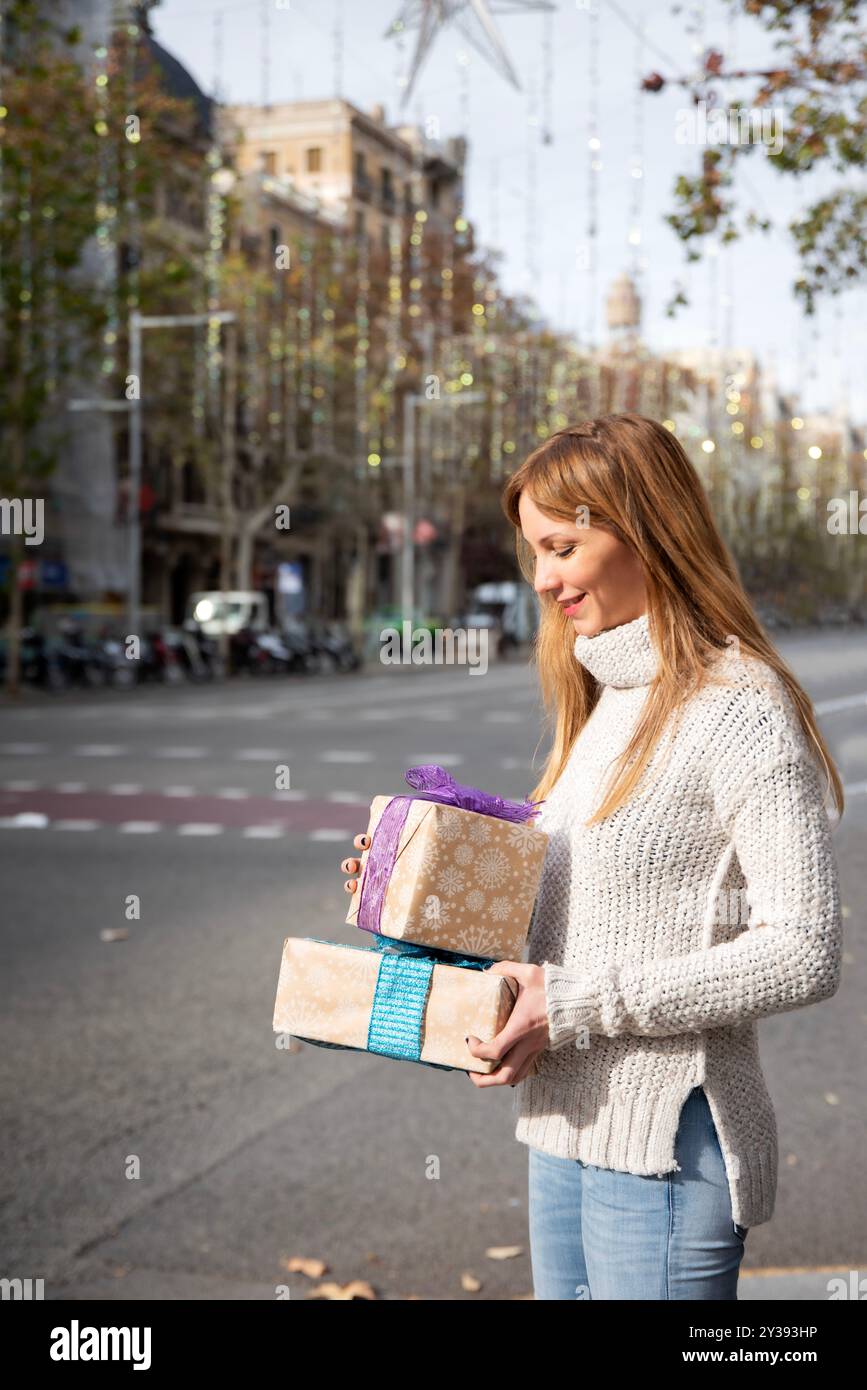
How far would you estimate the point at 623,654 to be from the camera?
2084 millimetres

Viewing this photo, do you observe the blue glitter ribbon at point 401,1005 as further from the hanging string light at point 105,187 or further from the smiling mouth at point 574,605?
the hanging string light at point 105,187

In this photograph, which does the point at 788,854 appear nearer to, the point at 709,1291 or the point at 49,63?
the point at 709,1291

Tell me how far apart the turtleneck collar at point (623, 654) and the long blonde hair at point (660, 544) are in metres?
0.02

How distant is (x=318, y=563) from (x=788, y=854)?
54051 mm

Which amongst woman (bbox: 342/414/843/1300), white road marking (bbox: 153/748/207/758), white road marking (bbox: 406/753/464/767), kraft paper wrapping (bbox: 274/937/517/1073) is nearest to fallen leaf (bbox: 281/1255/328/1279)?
woman (bbox: 342/414/843/1300)

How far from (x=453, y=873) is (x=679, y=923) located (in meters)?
0.29

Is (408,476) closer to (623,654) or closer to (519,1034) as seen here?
(623,654)

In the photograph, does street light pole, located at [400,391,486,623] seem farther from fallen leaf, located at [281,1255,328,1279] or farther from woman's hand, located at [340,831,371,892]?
woman's hand, located at [340,831,371,892]

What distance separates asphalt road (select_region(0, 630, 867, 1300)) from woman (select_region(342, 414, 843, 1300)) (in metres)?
0.49

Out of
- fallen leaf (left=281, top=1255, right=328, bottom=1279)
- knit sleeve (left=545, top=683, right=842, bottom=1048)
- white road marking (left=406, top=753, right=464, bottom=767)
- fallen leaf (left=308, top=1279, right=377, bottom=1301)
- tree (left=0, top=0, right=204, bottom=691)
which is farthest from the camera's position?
tree (left=0, top=0, right=204, bottom=691)

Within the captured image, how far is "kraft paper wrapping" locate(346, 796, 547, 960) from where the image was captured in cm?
194

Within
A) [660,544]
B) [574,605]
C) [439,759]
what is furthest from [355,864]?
[439,759]

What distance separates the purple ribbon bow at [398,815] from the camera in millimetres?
1974

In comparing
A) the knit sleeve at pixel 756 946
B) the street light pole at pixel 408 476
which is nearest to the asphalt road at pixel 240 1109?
the knit sleeve at pixel 756 946
